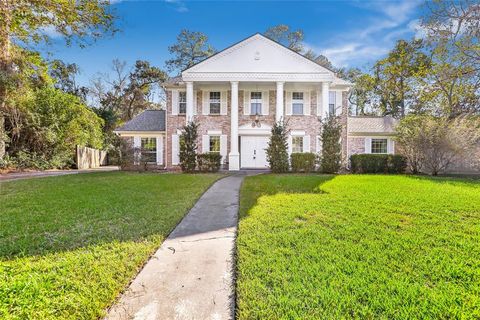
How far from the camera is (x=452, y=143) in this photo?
42.9ft

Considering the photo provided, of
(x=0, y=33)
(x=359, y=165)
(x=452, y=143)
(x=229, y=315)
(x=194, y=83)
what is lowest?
(x=229, y=315)

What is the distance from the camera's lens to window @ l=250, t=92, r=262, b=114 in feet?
59.3

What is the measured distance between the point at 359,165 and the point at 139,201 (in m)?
12.4

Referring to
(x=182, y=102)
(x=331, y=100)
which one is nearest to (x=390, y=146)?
(x=331, y=100)

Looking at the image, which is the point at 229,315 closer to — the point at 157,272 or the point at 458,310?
the point at 157,272

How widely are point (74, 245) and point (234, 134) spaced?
13.5 m

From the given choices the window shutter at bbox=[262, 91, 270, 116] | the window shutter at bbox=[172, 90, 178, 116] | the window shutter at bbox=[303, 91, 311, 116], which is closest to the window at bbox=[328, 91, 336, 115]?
the window shutter at bbox=[303, 91, 311, 116]

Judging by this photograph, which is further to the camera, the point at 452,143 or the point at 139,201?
the point at 452,143

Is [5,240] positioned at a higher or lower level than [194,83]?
lower

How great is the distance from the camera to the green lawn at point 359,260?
2.35m

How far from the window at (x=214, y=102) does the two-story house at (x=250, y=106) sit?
71 mm

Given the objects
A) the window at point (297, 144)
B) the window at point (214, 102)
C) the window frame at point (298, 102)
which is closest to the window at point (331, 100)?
the window frame at point (298, 102)

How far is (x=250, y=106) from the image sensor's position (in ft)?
59.2

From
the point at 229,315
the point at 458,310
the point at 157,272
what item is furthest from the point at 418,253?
the point at 157,272
